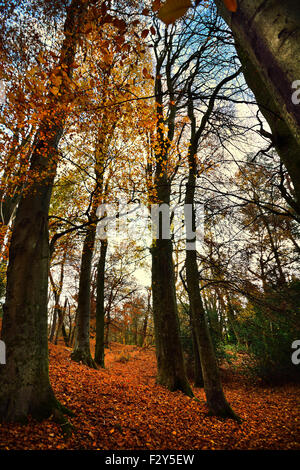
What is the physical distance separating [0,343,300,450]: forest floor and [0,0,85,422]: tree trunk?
296 mm

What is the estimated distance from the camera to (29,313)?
3.62 meters

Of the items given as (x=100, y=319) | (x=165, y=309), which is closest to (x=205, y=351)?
(x=165, y=309)

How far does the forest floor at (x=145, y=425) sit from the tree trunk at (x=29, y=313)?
30 cm

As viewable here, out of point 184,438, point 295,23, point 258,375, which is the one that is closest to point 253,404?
point 258,375

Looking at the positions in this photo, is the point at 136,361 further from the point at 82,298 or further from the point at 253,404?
the point at 253,404

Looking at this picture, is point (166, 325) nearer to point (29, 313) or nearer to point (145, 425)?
point (145, 425)

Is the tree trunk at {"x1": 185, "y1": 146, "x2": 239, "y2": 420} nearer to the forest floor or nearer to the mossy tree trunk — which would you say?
the forest floor

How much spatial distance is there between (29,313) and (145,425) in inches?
110

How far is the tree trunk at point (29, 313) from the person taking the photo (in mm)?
3270

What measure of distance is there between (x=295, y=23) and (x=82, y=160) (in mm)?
10767

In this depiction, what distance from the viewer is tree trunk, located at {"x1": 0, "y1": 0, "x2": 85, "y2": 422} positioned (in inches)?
129
